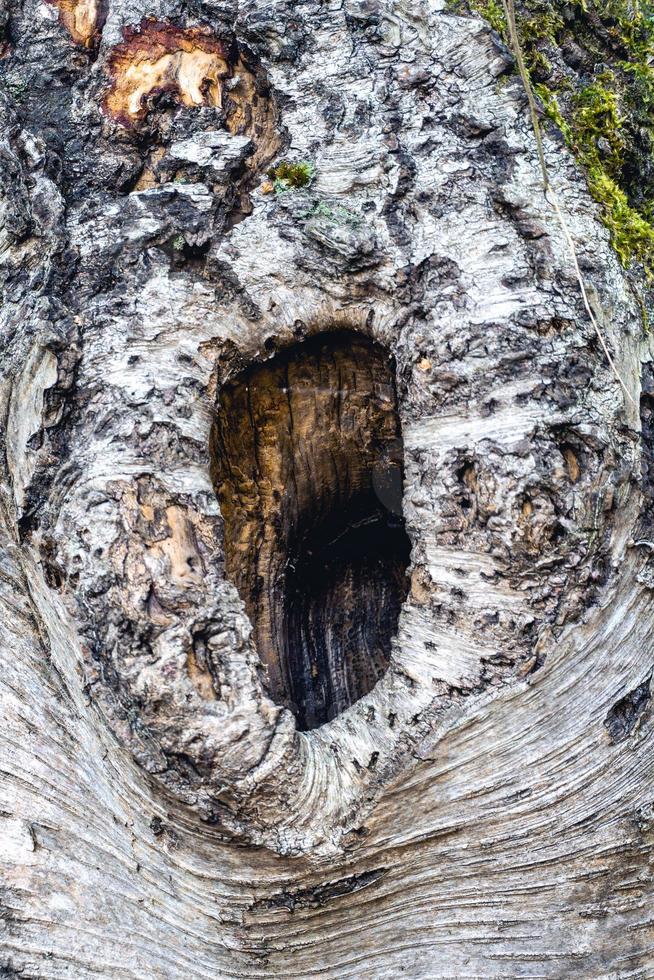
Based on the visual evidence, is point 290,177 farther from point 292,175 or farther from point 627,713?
point 627,713

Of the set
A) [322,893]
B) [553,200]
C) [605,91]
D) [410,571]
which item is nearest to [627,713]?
[410,571]

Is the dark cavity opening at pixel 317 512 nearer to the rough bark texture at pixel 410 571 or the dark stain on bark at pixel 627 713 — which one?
the rough bark texture at pixel 410 571

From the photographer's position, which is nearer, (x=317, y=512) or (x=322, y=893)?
(x=322, y=893)

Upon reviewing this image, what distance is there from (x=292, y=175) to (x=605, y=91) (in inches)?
39.3

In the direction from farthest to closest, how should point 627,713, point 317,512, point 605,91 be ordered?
point 317,512, point 605,91, point 627,713

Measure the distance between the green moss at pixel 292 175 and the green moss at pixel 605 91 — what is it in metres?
0.64

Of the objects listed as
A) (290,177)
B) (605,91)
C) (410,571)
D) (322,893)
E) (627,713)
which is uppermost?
(605,91)

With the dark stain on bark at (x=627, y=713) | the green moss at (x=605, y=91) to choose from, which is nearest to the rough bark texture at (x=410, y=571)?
the dark stain on bark at (x=627, y=713)

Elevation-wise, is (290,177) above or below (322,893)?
above

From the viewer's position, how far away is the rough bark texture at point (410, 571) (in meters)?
2.02

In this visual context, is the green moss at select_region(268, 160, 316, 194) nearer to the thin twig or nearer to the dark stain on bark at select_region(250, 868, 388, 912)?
the thin twig

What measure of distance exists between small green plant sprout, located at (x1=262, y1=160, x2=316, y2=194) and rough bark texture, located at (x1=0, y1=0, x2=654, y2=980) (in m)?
0.01

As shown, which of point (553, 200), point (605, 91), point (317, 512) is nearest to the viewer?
point (553, 200)

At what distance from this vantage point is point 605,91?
2.52 m
